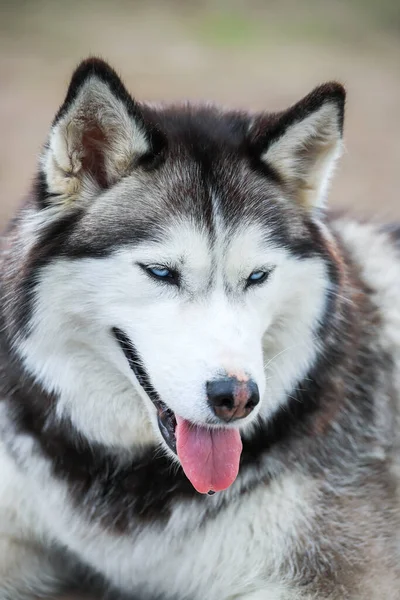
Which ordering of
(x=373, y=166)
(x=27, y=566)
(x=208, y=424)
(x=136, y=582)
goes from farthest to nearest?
1. (x=373, y=166)
2. (x=27, y=566)
3. (x=136, y=582)
4. (x=208, y=424)

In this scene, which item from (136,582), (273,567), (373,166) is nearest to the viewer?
(273,567)

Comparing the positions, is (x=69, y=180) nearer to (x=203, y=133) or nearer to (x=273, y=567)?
(x=203, y=133)

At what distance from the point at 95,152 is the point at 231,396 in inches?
35.6

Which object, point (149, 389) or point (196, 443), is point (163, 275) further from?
point (196, 443)

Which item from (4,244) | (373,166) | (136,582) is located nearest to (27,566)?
(136,582)

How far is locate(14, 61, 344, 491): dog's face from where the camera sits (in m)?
2.64

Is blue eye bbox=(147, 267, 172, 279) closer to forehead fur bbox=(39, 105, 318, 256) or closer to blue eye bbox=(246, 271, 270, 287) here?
forehead fur bbox=(39, 105, 318, 256)

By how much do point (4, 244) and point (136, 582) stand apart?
1330 millimetres

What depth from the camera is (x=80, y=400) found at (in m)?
3.00

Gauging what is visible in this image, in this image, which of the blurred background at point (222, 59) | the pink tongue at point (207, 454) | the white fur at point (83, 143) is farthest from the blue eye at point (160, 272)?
the blurred background at point (222, 59)

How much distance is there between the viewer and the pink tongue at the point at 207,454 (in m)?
2.78

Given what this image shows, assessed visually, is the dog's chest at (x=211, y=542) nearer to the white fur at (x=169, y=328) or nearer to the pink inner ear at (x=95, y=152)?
the white fur at (x=169, y=328)

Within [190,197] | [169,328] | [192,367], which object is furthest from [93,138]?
[192,367]

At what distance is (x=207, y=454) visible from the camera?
2.81 metres
